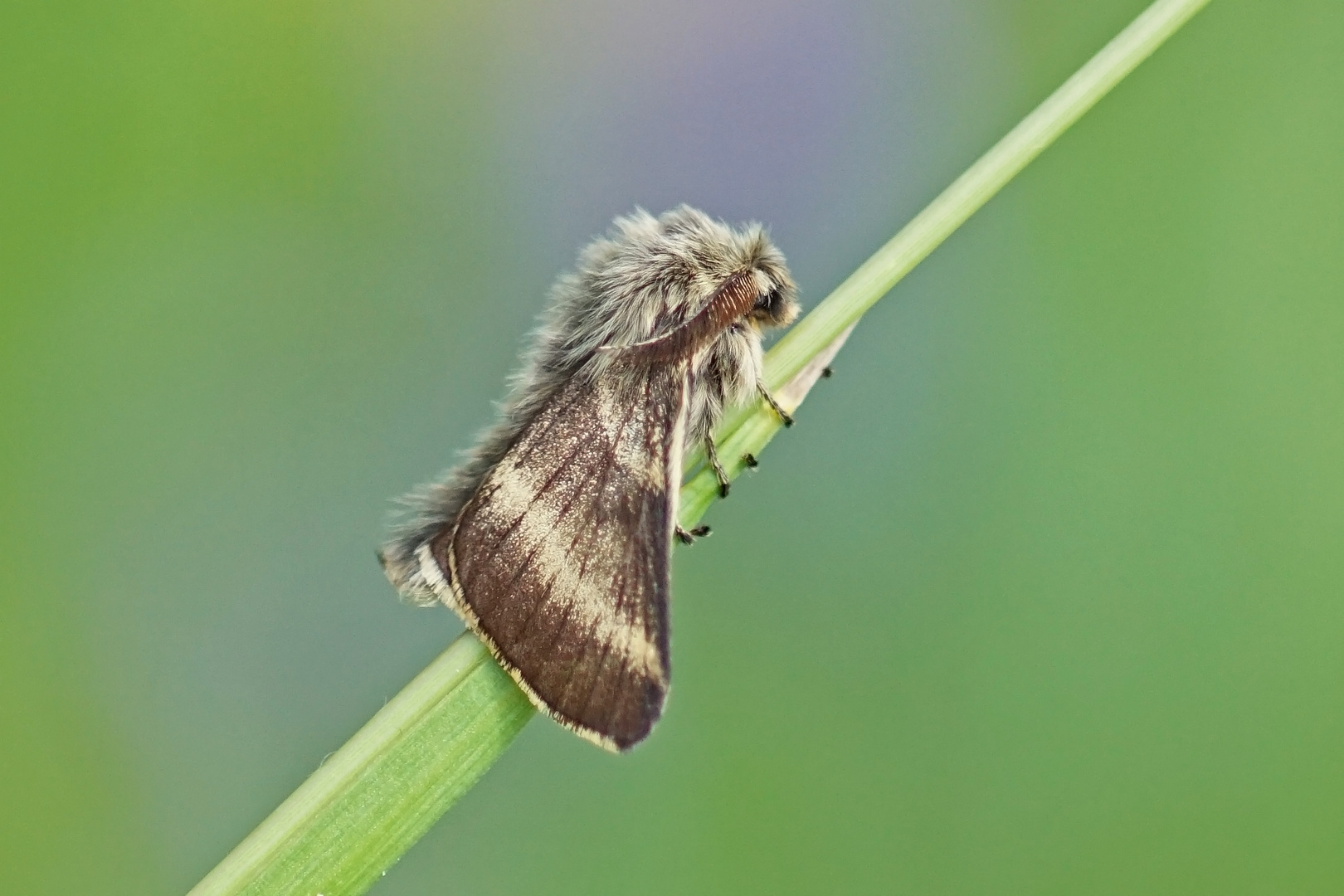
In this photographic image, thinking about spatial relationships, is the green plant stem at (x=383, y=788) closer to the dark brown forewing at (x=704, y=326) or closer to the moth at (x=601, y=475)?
the moth at (x=601, y=475)

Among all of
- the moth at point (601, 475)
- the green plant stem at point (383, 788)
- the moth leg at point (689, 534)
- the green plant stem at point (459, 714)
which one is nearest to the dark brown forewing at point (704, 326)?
the moth at point (601, 475)

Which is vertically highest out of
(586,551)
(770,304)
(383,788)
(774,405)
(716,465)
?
(770,304)

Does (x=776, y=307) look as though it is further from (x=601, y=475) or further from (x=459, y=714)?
→ (x=459, y=714)

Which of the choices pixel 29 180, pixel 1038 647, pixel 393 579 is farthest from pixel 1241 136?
pixel 29 180

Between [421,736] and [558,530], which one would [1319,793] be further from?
[421,736]

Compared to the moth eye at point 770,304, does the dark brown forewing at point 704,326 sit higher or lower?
lower

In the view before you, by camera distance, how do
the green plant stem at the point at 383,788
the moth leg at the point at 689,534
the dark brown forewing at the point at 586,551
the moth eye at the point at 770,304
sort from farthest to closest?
the moth eye at the point at 770,304, the moth leg at the point at 689,534, the dark brown forewing at the point at 586,551, the green plant stem at the point at 383,788

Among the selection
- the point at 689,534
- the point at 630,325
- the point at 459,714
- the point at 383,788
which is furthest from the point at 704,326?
the point at 383,788

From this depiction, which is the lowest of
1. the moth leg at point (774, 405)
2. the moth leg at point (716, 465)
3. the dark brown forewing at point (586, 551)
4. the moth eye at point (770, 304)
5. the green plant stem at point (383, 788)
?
the green plant stem at point (383, 788)
